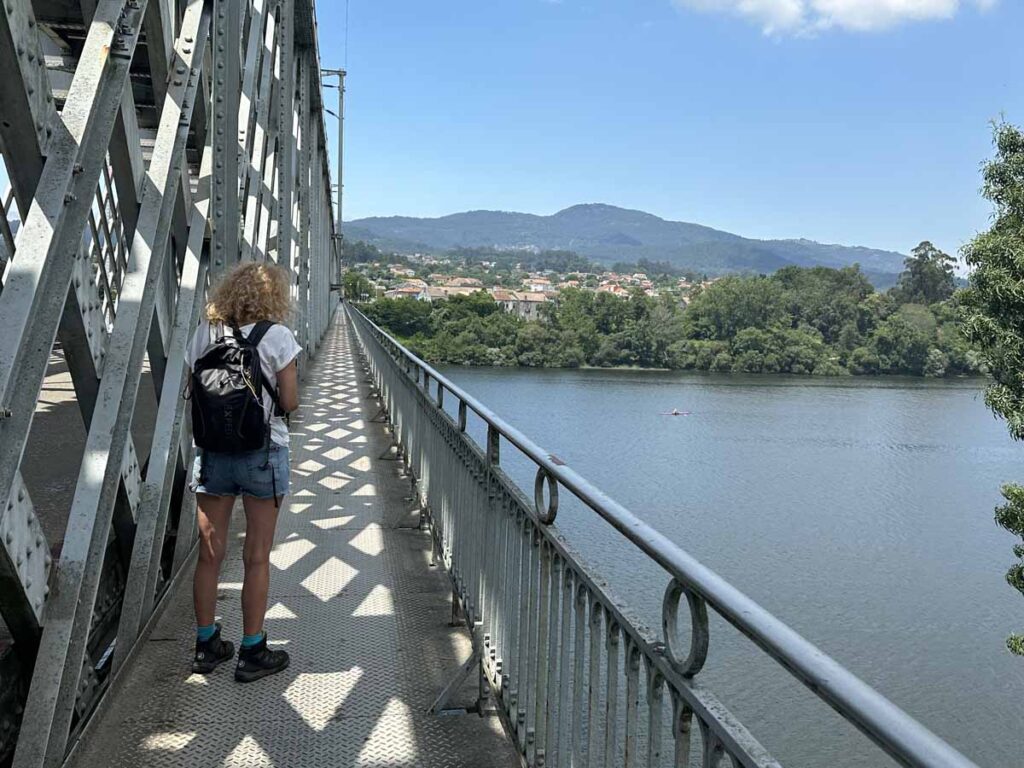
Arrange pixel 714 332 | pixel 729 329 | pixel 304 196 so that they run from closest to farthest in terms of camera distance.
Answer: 1. pixel 304 196
2. pixel 714 332
3. pixel 729 329

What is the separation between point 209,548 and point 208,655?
414mm

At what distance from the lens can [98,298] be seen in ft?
9.64

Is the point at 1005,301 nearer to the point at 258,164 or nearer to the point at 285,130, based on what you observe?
the point at 285,130

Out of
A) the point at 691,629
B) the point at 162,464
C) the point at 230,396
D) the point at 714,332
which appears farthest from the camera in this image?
the point at 714,332

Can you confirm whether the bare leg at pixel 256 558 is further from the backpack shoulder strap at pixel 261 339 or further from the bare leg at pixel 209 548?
the backpack shoulder strap at pixel 261 339

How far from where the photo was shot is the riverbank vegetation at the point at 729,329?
84.4 meters

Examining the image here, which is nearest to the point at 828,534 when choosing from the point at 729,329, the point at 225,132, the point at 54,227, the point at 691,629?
the point at 225,132

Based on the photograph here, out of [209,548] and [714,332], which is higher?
[209,548]

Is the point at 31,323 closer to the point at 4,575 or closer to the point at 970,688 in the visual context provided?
the point at 4,575

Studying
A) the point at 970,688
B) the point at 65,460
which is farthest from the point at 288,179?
the point at 970,688

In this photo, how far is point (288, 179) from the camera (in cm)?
1038

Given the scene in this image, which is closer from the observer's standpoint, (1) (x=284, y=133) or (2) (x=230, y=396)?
(2) (x=230, y=396)

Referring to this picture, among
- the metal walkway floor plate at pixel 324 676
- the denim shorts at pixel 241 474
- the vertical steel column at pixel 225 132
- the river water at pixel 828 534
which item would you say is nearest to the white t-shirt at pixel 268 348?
the denim shorts at pixel 241 474

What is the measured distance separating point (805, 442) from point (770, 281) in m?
71.8
